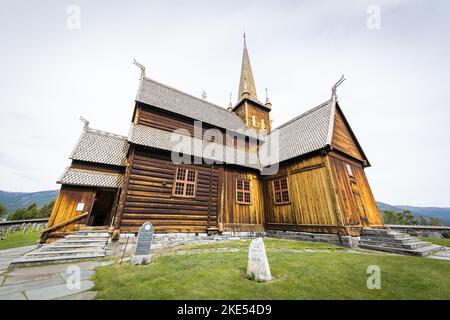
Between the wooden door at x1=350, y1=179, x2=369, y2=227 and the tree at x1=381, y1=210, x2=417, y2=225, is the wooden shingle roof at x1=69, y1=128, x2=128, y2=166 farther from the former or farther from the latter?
the tree at x1=381, y1=210, x2=417, y2=225

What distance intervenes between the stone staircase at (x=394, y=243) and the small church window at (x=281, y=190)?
14.9ft

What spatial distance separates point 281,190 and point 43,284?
1198 centimetres

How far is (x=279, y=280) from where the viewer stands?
4207mm

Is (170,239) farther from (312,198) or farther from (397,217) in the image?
(397,217)

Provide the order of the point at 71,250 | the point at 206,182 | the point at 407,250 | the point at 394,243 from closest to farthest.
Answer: the point at 71,250, the point at 407,250, the point at 394,243, the point at 206,182

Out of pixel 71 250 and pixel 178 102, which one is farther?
pixel 178 102

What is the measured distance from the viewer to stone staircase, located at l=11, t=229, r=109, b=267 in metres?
6.18

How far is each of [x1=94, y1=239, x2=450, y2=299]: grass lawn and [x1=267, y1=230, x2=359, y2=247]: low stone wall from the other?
9.97 ft

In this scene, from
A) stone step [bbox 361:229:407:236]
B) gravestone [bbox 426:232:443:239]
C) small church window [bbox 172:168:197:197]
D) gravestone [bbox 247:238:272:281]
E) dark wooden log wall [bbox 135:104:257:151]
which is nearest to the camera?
gravestone [bbox 247:238:272:281]

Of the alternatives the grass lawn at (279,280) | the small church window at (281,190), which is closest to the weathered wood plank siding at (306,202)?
the small church window at (281,190)

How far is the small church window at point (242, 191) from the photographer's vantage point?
1277 cm

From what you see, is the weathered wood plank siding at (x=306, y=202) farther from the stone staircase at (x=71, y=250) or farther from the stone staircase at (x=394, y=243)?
the stone staircase at (x=71, y=250)

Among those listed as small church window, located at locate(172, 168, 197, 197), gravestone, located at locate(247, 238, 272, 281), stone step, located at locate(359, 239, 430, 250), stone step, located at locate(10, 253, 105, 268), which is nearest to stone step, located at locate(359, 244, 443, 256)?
stone step, located at locate(359, 239, 430, 250)

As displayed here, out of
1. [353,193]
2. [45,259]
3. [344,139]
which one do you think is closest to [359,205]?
[353,193]
